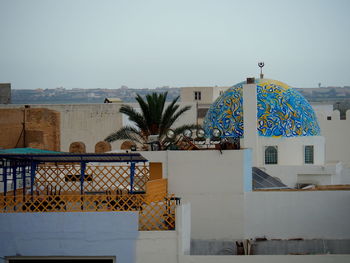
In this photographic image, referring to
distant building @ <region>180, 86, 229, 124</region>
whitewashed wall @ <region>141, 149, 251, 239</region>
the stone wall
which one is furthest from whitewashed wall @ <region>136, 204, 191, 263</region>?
distant building @ <region>180, 86, 229, 124</region>

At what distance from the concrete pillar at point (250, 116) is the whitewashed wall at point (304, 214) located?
611cm

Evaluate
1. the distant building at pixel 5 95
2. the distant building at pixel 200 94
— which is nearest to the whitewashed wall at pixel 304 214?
the distant building at pixel 200 94

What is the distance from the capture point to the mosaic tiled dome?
30469mm

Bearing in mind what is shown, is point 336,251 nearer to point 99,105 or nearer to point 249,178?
point 249,178

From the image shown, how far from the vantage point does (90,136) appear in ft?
164

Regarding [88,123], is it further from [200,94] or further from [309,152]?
[309,152]

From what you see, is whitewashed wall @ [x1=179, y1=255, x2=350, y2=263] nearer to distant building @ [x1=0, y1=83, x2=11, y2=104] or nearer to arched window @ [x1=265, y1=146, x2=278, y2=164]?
arched window @ [x1=265, y1=146, x2=278, y2=164]

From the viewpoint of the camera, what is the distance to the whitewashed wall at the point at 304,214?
73.0 ft

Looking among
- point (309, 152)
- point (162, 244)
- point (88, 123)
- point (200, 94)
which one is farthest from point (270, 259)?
point (200, 94)

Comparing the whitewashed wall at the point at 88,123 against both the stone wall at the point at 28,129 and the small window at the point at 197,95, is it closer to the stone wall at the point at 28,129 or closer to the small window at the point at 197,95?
the small window at the point at 197,95

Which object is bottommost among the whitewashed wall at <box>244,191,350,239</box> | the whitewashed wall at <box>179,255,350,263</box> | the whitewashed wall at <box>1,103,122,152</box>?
the whitewashed wall at <box>179,255,350,263</box>

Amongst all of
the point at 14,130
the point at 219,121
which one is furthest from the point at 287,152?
the point at 14,130

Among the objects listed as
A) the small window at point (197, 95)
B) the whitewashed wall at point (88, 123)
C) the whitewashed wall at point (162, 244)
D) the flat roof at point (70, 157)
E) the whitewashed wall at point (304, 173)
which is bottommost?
the whitewashed wall at point (162, 244)

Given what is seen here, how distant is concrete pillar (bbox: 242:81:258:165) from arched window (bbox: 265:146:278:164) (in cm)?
129
